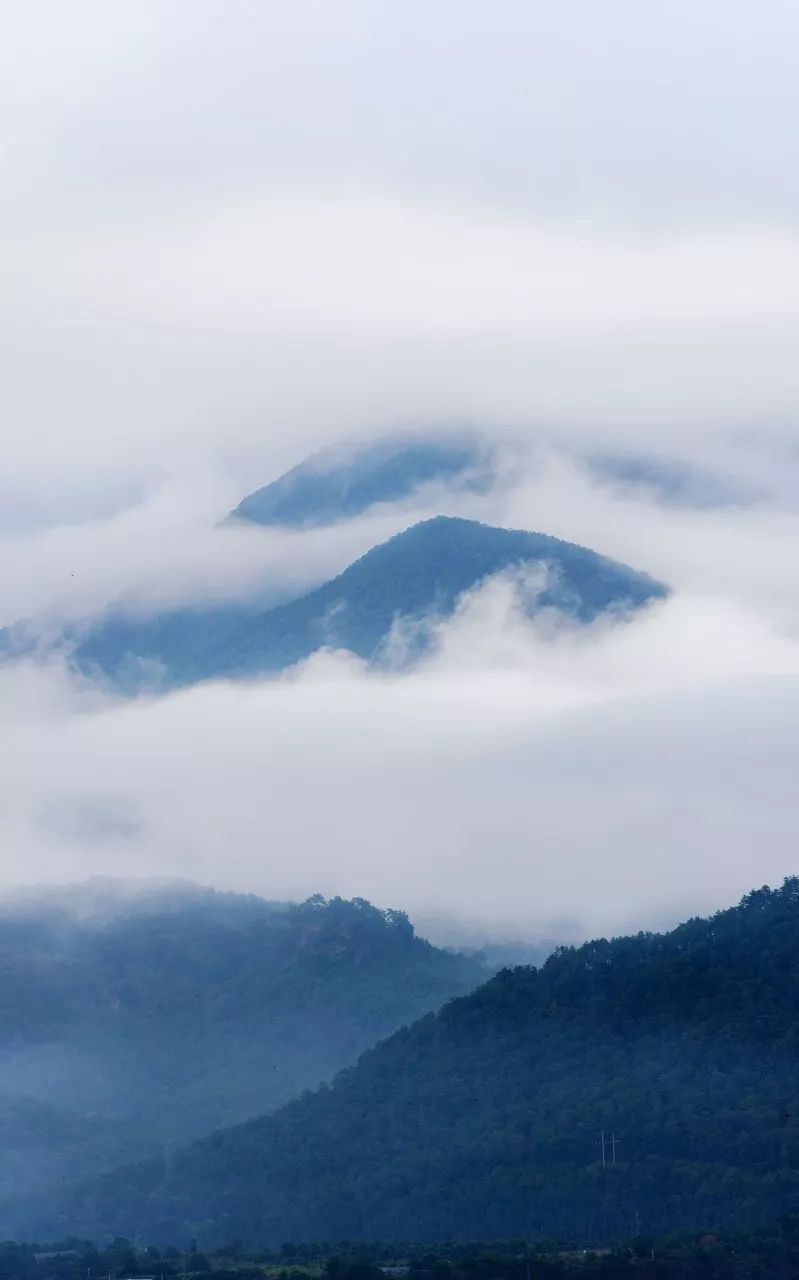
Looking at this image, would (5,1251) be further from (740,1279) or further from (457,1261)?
(740,1279)

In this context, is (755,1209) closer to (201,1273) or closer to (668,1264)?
(668,1264)

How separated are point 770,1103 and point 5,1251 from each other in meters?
36.8

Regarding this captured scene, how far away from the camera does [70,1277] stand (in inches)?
7461

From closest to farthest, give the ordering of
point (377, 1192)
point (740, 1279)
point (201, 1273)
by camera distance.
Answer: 1. point (740, 1279)
2. point (201, 1273)
3. point (377, 1192)

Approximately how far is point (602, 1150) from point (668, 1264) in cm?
1768

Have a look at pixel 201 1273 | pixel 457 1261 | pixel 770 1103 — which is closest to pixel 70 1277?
pixel 201 1273

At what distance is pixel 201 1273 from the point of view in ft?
609

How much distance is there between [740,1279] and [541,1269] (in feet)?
28.5

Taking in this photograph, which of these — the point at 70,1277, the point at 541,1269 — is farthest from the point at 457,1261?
the point at 70,1277

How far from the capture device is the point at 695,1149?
19038cm

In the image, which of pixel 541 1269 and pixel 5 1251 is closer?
pixel 541 1269

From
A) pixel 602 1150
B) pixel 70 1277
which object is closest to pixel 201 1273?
pixel 70 1277

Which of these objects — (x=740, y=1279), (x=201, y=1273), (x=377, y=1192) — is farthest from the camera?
(x=377, y=1192)

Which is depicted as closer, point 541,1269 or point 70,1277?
point 541,1269
